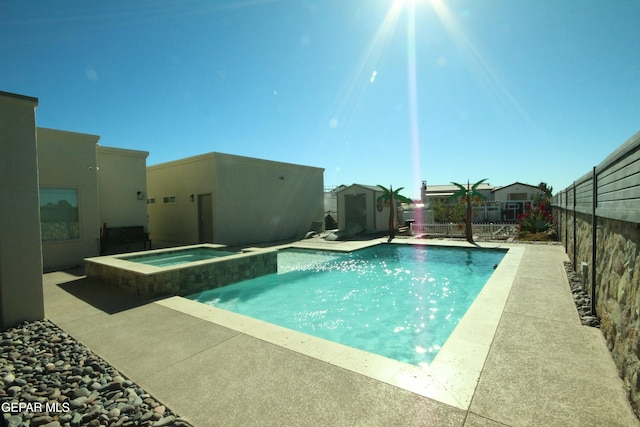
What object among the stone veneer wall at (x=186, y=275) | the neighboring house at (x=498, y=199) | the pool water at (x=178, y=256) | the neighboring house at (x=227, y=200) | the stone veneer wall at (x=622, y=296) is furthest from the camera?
the neighboring house at (x=498, y=199)

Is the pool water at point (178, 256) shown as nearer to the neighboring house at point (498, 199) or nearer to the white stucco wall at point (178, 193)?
the white stucco wall at point (178, 193)

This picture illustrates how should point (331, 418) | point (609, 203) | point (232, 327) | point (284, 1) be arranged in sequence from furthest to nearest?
point (284, 1)
point (232, 327)
point (609, 203)
point (331, 418)

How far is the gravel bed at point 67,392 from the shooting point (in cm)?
220

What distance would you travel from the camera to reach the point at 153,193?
16375 mm

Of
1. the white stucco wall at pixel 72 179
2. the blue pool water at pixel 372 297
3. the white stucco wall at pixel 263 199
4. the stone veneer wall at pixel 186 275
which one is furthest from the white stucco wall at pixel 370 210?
the white stucco wall at pixel 72 179

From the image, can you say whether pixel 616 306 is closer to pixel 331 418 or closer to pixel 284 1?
pixel 331 418

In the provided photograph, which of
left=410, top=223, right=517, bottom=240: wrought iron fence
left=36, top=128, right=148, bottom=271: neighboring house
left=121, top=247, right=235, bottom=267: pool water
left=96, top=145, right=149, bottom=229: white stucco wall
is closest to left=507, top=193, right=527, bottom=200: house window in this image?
left=410, top=223, right=517, bottom=240: wrought iron fence

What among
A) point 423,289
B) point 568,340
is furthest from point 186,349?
point 423,289

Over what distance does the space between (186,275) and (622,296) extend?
22.6ft

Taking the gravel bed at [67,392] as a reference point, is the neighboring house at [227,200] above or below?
above

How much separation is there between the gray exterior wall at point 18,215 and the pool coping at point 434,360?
1.88m

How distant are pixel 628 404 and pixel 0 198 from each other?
7.28 metres

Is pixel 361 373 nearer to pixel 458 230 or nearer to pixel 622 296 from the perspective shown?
pixel 622 296

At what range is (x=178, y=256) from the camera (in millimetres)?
8234
